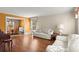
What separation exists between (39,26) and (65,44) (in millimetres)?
590

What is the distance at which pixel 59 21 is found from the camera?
5.78 ft

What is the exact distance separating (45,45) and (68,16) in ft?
2.18

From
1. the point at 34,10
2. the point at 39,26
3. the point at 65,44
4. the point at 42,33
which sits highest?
the point at 34,10

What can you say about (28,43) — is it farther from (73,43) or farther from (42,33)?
(73,43)

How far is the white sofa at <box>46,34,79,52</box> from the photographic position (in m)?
1.63

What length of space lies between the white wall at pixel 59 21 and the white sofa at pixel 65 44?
119 mm

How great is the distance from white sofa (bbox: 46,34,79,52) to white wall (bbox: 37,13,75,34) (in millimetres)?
119

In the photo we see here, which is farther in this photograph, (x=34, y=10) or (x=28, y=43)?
(x=28, y=43)

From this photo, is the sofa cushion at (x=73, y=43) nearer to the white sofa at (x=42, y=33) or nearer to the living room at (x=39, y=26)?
the living room at (x=39, y=26)

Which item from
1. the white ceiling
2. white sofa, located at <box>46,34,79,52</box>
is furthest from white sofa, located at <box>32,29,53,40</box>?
the white ceiling

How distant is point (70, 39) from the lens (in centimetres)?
175

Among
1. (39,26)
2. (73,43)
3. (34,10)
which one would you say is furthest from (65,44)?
(34,10)

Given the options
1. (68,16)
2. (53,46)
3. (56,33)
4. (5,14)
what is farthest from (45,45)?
(5,14)
